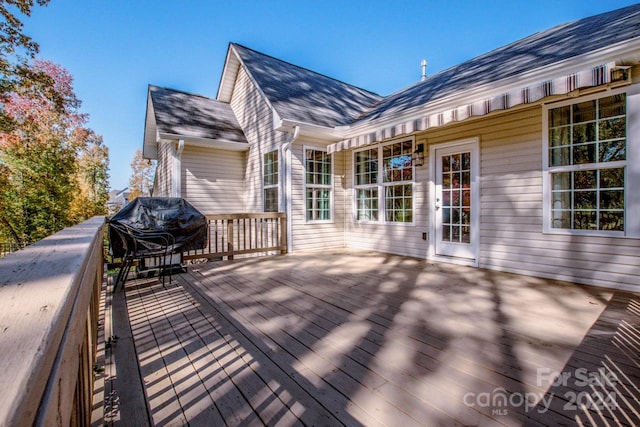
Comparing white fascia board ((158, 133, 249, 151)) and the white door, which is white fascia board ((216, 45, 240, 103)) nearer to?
white fascia board ((158, 133, 249, 151))

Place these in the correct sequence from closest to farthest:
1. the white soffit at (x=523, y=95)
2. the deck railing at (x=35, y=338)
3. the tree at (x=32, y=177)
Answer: the deck railing at (x=35, y=338)
the white soffit at (x=523, y=95)
the tree at (x=32, y=177)

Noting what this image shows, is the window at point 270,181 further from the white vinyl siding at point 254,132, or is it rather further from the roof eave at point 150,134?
the roof eave at point 150,134

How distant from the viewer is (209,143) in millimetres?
7219

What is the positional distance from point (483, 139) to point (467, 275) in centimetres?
218

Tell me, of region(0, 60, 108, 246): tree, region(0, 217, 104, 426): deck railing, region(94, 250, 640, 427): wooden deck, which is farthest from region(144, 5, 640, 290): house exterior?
region(0, 60, 108, 246): tree

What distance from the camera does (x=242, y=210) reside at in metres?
8.12

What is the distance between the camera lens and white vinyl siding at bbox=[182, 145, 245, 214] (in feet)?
23.7

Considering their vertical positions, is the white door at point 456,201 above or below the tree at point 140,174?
below

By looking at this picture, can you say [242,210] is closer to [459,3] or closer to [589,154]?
[589,154]

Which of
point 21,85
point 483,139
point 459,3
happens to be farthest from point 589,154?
point 21,85

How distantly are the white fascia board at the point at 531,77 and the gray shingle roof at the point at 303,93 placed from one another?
1.59 meters

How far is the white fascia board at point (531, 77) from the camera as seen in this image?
10.4 feet

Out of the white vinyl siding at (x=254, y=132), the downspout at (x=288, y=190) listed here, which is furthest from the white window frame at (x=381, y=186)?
the white vinyl siding at (x=254, y=132)

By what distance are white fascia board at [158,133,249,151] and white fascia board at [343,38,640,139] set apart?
3.62m
